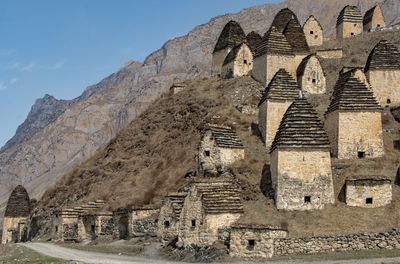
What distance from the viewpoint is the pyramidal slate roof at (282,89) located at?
32.0 m

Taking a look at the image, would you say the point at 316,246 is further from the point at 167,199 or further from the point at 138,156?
the point at 138,156

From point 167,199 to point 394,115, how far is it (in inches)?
623

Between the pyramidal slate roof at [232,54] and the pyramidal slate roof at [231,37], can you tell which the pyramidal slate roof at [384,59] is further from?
the pyramidal slate roof at [231,37]

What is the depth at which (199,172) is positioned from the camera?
2936 centimetres

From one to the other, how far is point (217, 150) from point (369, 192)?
7457 millimetres

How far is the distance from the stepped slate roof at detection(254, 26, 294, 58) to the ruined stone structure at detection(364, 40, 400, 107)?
5656mm

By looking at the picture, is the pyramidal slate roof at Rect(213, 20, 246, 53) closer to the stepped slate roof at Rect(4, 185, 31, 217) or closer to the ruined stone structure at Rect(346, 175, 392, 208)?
the stepped slate roof at Rect(4, 185, 31, 217)

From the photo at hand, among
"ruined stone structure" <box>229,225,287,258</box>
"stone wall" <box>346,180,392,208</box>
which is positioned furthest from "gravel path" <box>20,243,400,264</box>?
"stone wall" <box>346,180,392,208</box>

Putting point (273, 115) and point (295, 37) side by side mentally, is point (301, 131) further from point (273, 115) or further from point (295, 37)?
point (295, 37)

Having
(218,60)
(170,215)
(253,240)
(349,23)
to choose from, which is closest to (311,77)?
(218,60)

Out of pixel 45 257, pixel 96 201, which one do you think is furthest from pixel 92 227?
pixel 45 257

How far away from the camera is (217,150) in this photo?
93.2 feet

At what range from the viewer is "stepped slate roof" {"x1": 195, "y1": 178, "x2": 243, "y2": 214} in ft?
77.4

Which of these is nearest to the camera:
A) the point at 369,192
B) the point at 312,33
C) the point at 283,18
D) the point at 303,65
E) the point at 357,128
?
the point at 369,192
